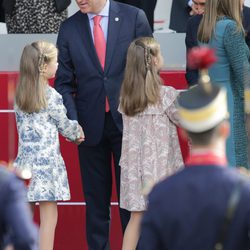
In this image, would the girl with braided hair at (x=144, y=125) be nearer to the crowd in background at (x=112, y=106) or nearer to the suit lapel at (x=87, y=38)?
the crowd in background at (x=112, y=106)

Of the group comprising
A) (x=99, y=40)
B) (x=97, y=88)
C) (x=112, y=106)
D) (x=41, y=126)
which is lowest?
(x=41, y=126)

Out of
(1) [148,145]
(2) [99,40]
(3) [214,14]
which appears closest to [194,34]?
(3) [214,14]

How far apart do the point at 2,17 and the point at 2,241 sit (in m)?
4.32

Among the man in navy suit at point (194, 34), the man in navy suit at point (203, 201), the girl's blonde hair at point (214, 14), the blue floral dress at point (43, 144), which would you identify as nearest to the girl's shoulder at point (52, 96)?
the blue floral dress at point (43, 144)

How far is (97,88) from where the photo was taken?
753 centimetres

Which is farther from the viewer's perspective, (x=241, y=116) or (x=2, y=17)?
(x=2, y=17)

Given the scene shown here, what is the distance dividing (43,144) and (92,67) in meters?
0.65

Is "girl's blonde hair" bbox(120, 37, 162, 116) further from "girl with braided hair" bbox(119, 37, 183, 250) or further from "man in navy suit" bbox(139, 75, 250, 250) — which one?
"man in navy suit" bbox(139, 75, 250, 250)

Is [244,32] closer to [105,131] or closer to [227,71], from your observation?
[227,71]

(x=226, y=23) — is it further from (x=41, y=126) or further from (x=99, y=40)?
(x=41, y=126)

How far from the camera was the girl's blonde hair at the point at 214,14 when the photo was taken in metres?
7.05

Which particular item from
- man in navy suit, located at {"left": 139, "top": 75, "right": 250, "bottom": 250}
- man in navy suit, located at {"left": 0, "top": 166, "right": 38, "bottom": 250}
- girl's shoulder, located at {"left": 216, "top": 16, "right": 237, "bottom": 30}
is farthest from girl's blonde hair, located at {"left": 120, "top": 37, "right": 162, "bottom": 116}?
man in navy suit, located at {"left": 139, "top": 75, "right": 250, "bottom": 250}

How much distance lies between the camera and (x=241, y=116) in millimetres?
7105

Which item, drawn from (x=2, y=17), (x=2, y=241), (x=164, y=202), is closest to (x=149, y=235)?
(x=164, y=202)
